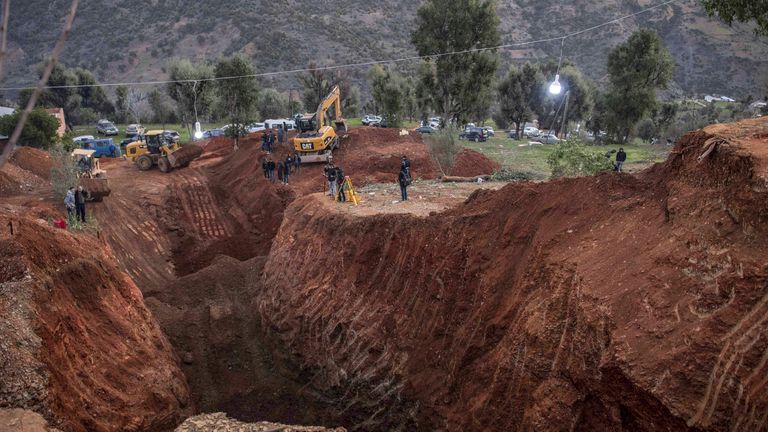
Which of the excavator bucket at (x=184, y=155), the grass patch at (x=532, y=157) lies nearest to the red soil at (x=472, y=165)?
the grass patch at (x=532, y=157)

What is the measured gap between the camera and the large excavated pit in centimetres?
776

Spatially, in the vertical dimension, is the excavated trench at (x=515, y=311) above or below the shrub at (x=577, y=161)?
below

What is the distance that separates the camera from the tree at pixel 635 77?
127ft

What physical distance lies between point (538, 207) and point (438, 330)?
152 inches

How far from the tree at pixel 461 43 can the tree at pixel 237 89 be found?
46.1 ft

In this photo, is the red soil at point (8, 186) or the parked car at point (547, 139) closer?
the red soil at point (8, 186)

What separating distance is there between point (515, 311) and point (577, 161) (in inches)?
376

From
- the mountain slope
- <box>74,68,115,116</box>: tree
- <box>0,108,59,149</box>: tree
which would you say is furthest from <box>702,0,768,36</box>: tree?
<box>74,68,115,116</box>: tree

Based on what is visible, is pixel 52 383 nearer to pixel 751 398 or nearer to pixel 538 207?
pixel 538 207

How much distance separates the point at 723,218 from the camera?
8.62m

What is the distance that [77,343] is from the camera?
1268cm

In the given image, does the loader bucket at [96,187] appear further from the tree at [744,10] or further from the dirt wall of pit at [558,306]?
the tree at [744,10]

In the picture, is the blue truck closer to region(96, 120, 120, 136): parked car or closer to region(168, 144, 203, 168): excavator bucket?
region(168, 144, 203, 168): excavator bucket

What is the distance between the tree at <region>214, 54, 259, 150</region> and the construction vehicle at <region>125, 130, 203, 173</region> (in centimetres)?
573
